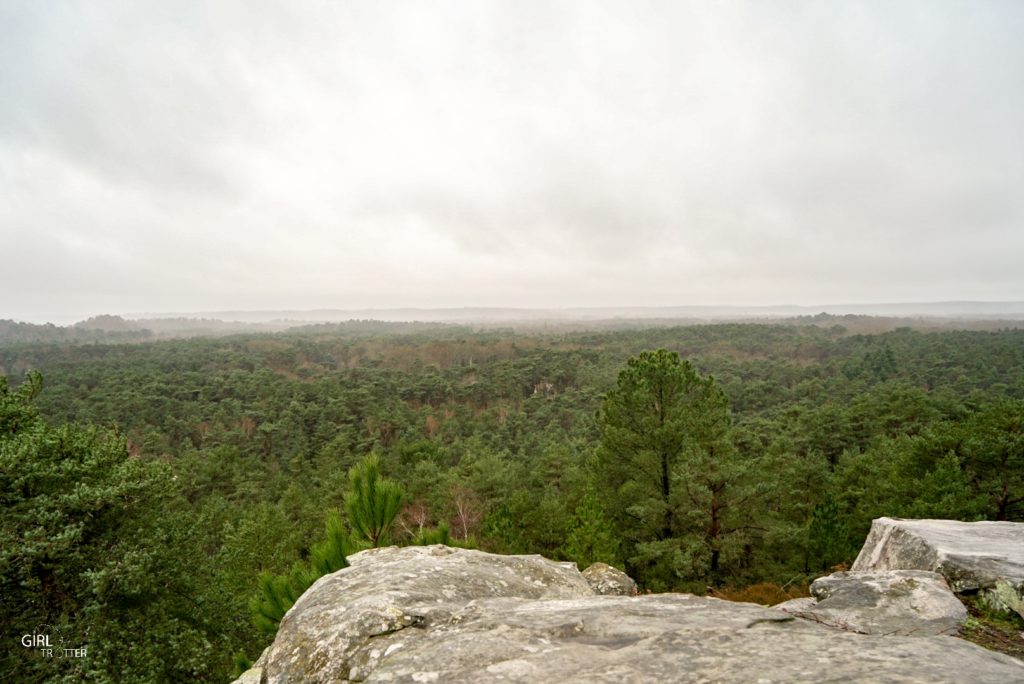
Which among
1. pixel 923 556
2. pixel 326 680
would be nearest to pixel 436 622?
pixel 326 680

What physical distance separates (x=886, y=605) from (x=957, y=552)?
188 centimetres

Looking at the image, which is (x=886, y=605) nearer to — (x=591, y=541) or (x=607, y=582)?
(x=607, y=582)

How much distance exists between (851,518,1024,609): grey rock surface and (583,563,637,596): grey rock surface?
358 cm

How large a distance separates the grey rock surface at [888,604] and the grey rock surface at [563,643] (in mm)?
970

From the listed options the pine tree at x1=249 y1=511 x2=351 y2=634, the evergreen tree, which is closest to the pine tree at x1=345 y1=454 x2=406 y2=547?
the pine tree at x1=249 y1=511 x2=351 y2=634

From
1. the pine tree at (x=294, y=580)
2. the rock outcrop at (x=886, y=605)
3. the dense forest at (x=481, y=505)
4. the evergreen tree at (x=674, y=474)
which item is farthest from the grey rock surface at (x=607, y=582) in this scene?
the evergreen tree at (x=674, y=474)

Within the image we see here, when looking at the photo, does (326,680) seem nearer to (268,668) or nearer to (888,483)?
(268,668)

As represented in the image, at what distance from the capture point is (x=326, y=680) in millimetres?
3354

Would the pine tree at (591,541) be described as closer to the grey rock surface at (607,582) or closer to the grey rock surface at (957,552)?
the grey rock surface at (607,582)

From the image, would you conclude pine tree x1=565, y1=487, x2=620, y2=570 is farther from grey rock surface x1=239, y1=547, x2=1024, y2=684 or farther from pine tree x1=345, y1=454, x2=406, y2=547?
grey rock surface x1=239, y1=547, x2=1024, y2=684

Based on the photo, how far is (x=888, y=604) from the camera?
14.0ft

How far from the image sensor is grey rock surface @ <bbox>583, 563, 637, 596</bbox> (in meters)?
7.55

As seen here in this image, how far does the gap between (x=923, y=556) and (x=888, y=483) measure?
17.1 metres

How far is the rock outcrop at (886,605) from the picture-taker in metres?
3.92
